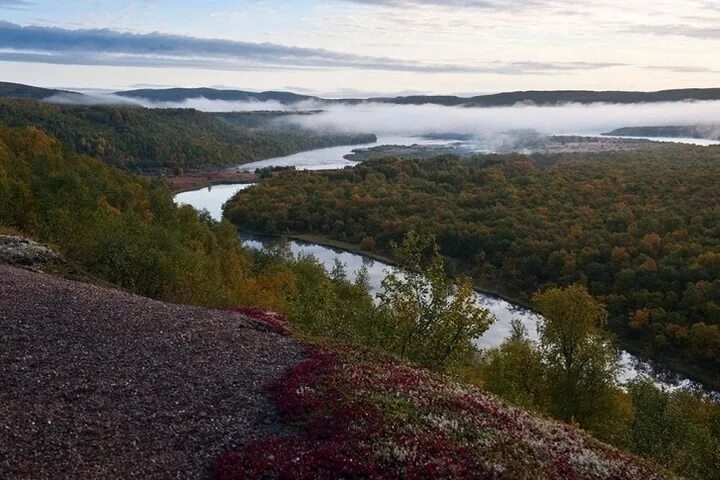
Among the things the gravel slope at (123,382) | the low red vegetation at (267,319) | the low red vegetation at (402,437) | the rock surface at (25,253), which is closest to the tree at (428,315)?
the low red vegetation at (267,319)

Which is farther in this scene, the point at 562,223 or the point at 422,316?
the point at 562,223

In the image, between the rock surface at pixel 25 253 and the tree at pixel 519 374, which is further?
the tree at pixel 519 374

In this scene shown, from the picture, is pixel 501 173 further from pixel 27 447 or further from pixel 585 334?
pixel 27 447

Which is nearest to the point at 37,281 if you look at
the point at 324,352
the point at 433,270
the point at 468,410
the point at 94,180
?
the point at 324,352

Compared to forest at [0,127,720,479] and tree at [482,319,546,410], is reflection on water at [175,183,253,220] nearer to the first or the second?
forest at [0,127,720,479]

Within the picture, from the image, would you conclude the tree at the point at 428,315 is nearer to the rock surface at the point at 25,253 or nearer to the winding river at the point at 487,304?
the winding river at the point at 487,304

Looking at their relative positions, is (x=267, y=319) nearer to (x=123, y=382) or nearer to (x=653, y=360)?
(x=123, y=382)

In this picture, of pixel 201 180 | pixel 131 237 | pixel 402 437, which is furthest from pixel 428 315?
pixel 201 180
